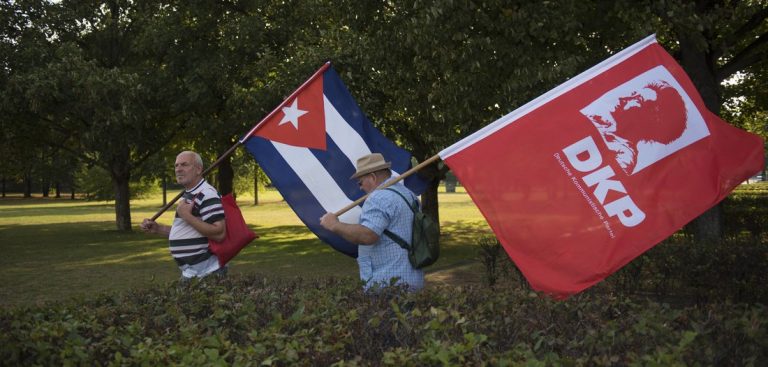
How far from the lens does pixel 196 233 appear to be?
5.99m

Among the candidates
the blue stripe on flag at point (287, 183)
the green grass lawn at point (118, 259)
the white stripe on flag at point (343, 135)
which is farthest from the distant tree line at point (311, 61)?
the blue stripe on flag at point (287, 183)

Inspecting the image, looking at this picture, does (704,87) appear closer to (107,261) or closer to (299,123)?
(299,123)

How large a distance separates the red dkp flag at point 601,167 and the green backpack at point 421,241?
48cm

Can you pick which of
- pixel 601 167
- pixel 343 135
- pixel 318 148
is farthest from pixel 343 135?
pixel 601 167

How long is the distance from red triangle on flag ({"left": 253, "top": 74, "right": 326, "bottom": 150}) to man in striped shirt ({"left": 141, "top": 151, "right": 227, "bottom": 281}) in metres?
0.85

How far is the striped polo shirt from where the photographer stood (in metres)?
5.89

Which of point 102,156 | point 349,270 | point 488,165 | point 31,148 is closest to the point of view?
point 488,165

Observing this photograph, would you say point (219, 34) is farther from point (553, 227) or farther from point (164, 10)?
point (553, 227)

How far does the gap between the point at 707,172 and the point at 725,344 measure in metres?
1.41

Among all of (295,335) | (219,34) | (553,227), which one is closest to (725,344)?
(553,227)

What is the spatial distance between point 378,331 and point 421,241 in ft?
4.52

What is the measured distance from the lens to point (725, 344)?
12.0ft

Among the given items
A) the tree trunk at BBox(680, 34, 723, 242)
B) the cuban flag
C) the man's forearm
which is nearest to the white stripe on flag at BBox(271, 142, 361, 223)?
the cuban flag

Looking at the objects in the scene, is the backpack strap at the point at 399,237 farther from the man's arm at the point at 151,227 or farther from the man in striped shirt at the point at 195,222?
the man's arm at the point at 151,227
